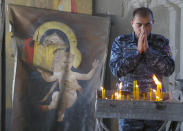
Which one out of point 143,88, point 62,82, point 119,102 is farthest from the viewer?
point 62,82

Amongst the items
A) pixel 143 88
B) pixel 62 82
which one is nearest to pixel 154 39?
pixel 143 88

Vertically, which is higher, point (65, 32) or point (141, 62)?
point (65, 32)

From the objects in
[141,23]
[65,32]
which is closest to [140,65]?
[141,23]

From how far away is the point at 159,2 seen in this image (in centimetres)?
344

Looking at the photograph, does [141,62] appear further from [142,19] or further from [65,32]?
[65,32]

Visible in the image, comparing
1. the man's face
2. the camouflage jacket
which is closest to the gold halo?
the camouflage jacket

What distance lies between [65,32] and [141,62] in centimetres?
156

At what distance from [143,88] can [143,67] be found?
19cm

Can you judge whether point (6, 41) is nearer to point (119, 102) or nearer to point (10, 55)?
point (10, 55)

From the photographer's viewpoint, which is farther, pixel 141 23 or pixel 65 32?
pixel 65 32

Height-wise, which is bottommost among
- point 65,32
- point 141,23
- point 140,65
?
point 140,65

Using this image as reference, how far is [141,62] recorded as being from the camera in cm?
203

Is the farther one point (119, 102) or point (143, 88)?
point (143, 88)

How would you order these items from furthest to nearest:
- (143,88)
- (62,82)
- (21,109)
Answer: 1. (62,82)
2. (21,109)
3. (143,88)
